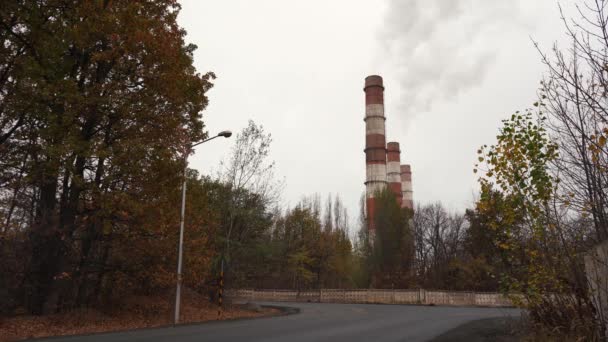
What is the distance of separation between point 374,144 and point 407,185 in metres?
21.1

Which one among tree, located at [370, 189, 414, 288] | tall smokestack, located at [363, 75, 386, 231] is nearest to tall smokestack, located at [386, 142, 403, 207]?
tall smokestack, located at [363, 75, 386, 231]

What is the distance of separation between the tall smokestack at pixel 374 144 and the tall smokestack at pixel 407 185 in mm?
19030

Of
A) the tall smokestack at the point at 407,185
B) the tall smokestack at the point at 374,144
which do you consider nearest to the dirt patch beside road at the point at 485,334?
the tall smokestack at the point at 374,144

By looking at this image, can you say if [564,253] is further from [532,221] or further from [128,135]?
[128,135]

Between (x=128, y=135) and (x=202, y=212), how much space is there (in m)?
5.37

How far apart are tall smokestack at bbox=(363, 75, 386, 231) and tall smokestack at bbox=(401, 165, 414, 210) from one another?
62.4ft

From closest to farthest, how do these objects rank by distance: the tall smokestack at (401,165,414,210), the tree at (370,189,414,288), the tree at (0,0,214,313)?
the tree at (0,0,214,313) → the tree at (370,189,414,288) → the tall smokestack at (401,165,414,210)

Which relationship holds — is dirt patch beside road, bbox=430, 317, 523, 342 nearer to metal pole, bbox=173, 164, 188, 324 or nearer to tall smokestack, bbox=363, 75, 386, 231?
metal pole, bbox=173, 164, 188, 324

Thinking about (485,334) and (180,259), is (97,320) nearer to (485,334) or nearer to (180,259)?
(180,259)

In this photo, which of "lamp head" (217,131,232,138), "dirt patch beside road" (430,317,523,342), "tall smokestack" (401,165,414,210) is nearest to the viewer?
"dirt patch beside road" (430,317,523,342)

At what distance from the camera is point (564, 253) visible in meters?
7.15

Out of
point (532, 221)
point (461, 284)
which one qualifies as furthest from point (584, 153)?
point (461, 284)

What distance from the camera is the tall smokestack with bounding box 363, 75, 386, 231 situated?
4675 cm

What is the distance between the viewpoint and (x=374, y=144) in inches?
1863
